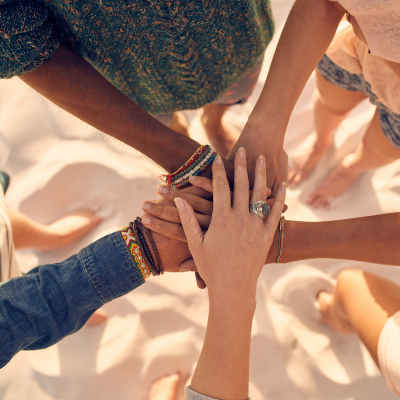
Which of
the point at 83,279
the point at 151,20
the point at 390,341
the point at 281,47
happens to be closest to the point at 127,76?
the point at 151,20

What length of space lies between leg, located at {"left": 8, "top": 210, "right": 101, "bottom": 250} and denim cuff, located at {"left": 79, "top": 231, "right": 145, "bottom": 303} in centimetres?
78

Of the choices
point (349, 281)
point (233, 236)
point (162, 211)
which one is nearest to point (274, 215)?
point (233, 236)

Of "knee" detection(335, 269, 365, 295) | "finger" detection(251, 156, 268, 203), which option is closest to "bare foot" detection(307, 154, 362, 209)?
"knee" detection(335, 269, 365, 295)

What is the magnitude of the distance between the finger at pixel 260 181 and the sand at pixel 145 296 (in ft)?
2.92

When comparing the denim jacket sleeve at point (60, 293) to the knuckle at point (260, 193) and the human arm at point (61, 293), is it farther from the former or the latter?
the knuckle at point (260, 193)

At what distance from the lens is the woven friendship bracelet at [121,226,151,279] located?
1086mm

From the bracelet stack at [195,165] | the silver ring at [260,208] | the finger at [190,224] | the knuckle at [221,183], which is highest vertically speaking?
the bracelet stack at [195,165]

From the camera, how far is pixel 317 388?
1.67 metres

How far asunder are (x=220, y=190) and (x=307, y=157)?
121 cm

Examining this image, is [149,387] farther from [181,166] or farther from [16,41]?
[16,41]

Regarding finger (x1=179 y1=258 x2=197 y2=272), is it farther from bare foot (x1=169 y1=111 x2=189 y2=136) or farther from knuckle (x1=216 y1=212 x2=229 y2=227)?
bare foot (x1=169 y1=111 x2=189 y2=136)

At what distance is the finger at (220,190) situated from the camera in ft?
3.40

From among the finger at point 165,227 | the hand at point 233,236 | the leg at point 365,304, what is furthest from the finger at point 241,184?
the leg at point 365,304

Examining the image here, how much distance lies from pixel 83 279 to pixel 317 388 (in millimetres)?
1405
